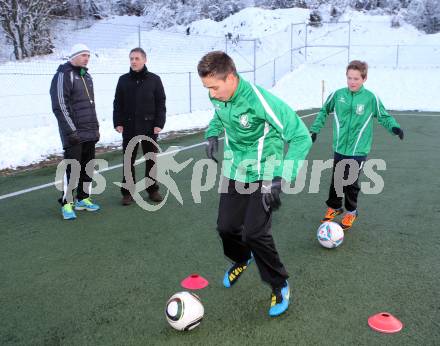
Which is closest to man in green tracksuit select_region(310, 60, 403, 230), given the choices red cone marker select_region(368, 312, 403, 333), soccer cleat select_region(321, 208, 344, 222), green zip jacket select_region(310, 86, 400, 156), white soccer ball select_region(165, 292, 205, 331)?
green zip jacket select_region(310, 86, 400, 156)

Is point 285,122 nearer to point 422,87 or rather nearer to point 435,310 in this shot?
point 435,310

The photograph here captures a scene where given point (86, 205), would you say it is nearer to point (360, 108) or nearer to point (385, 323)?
point (360, 108)

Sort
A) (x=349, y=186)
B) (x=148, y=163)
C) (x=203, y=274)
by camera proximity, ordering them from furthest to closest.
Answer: (x=148, y=163) → (x=349, y=186) → (x=203, y=274)

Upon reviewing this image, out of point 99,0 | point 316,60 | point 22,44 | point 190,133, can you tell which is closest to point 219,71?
point 190,133

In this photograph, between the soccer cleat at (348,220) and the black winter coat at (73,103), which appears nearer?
the soccer cleat at (348,220)

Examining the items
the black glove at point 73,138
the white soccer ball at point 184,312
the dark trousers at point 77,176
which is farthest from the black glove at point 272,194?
the dark trousers at point 77,176

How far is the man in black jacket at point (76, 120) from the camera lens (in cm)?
585

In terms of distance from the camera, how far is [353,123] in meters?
5.45

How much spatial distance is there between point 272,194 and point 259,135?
0.51 metres

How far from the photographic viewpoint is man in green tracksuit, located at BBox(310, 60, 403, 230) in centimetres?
541

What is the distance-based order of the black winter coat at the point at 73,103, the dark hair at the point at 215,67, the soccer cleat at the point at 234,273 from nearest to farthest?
the dark hair at the point at 215,67 < the soccer cleat at the point at 234,273 < the black winter coat at the point at 73,103

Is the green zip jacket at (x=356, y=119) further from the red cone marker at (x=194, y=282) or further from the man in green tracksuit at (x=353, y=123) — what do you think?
the red cone marker at (x=194, y=282)

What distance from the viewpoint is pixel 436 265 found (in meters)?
4.58

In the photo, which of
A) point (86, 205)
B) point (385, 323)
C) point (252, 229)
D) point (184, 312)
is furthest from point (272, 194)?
point (86, 205)
